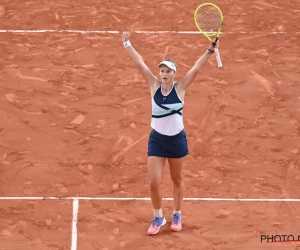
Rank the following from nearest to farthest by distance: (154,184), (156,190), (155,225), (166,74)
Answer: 1. (166,74)
2. (154,184)
3. (156,190)
4. (155,225)

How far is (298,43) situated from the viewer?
16297mm

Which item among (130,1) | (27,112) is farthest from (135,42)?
(27,112)

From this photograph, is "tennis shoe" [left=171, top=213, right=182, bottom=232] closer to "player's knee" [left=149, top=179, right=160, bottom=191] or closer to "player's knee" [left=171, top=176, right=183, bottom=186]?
"player's knee" [left=171, top=176, right=183, bottom=186]

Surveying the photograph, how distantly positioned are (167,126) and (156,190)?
2.99ft

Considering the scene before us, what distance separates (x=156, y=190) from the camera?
32.1ft

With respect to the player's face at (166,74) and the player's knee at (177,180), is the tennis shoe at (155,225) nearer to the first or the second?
the player's knee at (177,180)

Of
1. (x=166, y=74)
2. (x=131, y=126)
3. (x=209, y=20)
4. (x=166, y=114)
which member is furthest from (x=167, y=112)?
(x=131, y=126)

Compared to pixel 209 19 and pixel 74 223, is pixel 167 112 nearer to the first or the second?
pixel 209 19

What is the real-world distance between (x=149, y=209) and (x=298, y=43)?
7.06 metres

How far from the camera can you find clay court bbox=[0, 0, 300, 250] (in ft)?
34.4

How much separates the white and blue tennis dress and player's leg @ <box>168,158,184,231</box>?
14 cm

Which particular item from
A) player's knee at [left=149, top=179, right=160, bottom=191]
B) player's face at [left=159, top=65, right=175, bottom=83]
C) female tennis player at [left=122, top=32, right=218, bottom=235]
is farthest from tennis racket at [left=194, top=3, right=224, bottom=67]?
player's knee at [left=149, top=179, right=160, bottom=191]

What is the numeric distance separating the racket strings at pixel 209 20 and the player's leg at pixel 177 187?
210 cm

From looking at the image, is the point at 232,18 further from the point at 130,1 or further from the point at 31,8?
the point at 31,8
